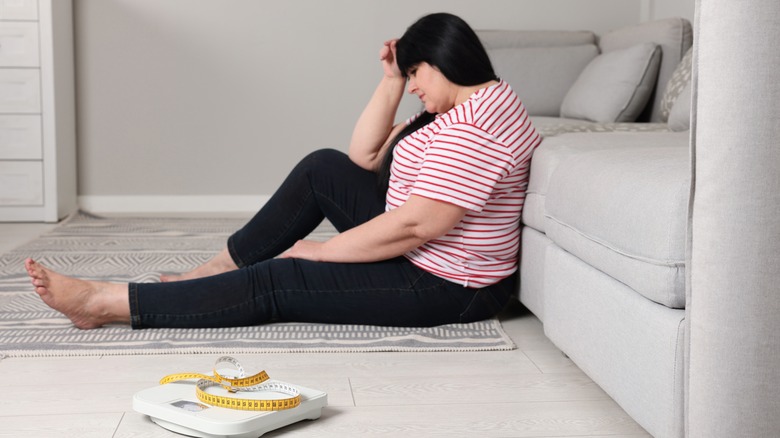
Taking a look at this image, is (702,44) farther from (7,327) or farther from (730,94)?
(7,327)

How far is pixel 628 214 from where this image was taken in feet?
4.54

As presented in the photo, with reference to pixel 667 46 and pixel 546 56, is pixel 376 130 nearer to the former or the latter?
pixel 667 46

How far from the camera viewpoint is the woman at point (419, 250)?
1840 mm

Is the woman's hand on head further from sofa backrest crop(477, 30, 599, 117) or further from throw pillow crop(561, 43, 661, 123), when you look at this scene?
sofa backrest crop(477, 30, 599, 117)

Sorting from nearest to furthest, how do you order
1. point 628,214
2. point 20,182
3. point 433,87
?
Result: point 628,214
point 433,87
point 20,182

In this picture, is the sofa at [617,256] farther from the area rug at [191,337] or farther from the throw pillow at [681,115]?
the area rug at [191,337]

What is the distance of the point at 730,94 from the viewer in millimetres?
1097

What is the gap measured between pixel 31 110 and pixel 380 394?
2.66 m

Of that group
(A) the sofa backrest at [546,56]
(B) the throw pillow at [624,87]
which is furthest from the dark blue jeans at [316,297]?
(A) the sofa backrest at [546,56]

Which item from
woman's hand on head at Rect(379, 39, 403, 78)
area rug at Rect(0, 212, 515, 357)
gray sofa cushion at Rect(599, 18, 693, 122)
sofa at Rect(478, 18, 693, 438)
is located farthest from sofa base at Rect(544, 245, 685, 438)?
gray sofa cushion at Rect(599, 18, 693, 122)

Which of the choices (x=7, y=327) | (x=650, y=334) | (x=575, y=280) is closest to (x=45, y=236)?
(x=7, y=327)

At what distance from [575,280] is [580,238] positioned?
0.26ft

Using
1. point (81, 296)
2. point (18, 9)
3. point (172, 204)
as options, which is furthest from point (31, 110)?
point (81, 296)

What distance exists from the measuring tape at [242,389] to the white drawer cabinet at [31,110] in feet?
8.04
